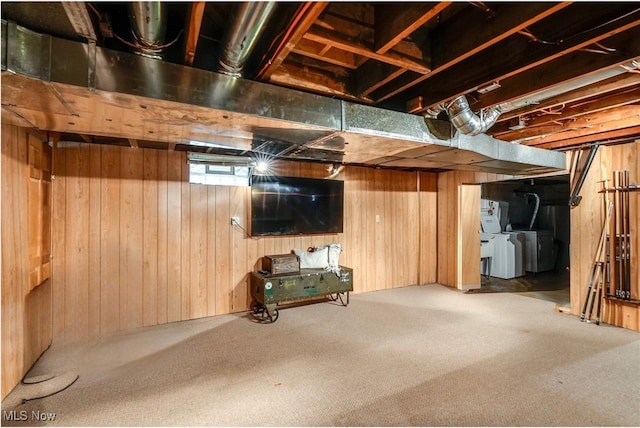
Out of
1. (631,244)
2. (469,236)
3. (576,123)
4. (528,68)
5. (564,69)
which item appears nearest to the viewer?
(528,68)

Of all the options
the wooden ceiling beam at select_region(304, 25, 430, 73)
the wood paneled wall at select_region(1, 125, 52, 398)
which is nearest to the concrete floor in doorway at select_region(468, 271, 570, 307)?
the wooden ceiling beam at select_region(304, 25, 430, 73)

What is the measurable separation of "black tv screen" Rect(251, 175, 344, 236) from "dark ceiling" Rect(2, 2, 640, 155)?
1722 millimetres

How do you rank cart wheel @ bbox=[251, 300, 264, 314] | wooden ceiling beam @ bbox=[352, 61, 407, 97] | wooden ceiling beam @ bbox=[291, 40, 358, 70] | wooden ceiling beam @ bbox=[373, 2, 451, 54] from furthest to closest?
1. cart wheel @ bbox=[251, 300, 264, 314]
2. wooden ceiling beam @ bbox=[352, 61, 407, 97]
3. wooden ceiling beam @ bbox=[291, 40, 358, 70]
4. wooden ceiling beam @ bbox=[373, 2, 451, 54]

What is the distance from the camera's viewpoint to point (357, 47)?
1578 millimetres

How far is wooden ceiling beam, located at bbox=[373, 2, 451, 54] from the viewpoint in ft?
4.30

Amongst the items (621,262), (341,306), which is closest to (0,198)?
(341,306)

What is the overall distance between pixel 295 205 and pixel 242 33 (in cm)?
262

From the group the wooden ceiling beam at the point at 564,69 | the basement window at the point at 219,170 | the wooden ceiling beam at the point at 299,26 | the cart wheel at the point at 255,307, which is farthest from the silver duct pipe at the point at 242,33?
the cart wheel at the point at 255,307

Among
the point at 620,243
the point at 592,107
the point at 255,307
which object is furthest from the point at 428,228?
the point at 255,307

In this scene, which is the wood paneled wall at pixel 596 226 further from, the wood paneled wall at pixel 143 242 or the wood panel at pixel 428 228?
the wood paneled wall at pixel 143 242

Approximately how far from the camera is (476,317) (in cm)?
347

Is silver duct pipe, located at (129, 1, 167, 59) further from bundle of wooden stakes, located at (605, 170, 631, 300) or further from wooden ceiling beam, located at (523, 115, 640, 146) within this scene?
bundle of wooden stakes, located at (605, 170, 631, 300)

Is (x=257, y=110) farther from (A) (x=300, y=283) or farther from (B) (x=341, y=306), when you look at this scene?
(B) (x=341, y=306)

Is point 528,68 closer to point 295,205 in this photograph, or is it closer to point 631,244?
point 295,205
